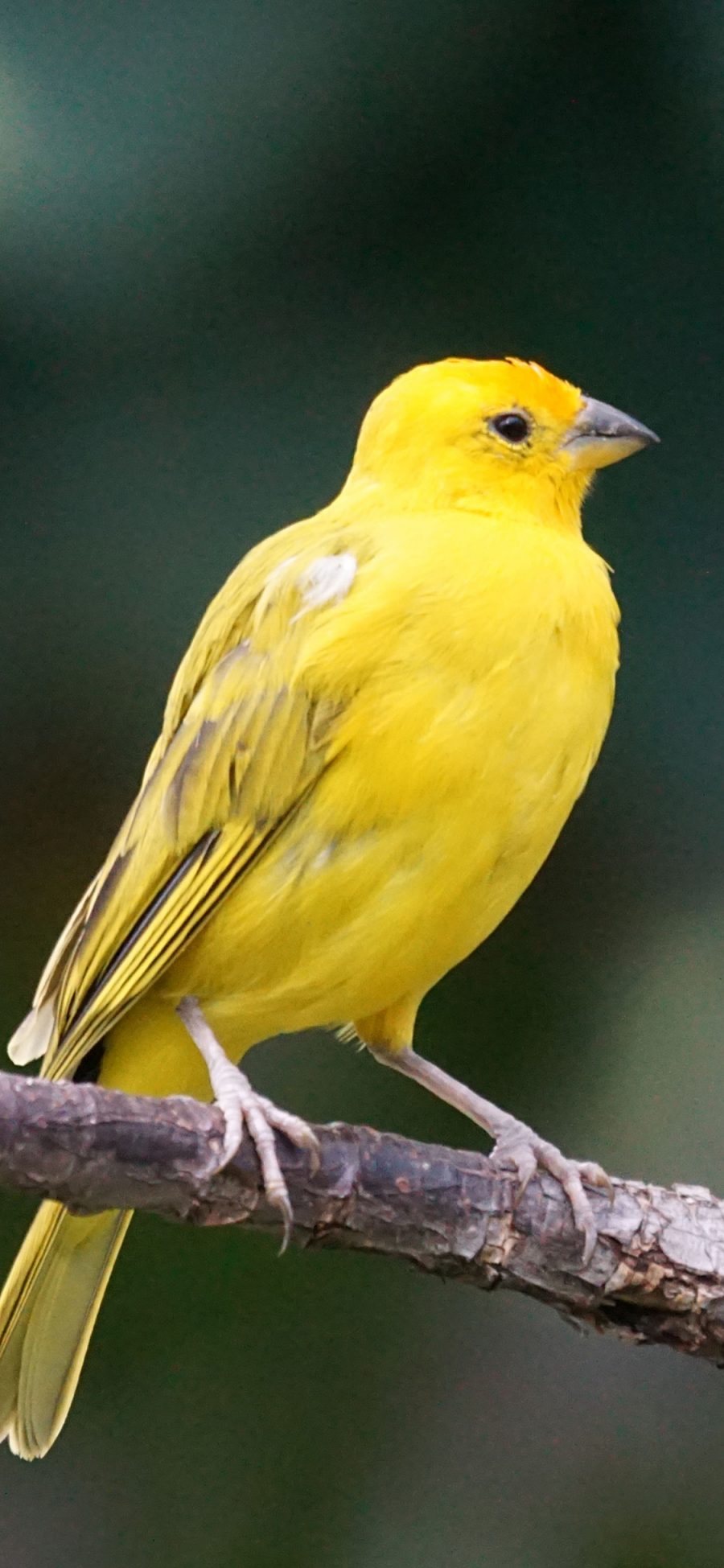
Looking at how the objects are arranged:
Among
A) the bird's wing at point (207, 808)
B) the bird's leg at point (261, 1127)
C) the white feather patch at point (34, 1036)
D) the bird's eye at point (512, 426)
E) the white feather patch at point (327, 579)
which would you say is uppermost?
the bird's eye at point (512, 426)

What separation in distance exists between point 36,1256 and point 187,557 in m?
1.26

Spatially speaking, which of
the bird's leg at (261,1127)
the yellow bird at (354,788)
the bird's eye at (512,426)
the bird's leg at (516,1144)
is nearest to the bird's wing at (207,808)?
the yellow bird at (354,788)

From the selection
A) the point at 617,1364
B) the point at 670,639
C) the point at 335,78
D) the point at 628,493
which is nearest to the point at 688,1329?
the point at 617,1364

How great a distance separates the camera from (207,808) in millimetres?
2754

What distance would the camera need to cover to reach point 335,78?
11.0ft

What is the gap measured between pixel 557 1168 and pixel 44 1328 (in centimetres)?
80

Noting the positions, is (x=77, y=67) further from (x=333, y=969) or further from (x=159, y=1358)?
(x=159, y=1358)

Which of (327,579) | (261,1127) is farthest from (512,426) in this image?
(261,1127)

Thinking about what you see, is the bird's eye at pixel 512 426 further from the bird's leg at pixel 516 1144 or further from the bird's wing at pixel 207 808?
the bird's leg at pixel 516 1144

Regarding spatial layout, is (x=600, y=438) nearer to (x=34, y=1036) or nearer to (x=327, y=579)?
(x=327, y=579)

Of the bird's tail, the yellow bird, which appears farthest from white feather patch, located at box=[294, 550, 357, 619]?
the bird's tail

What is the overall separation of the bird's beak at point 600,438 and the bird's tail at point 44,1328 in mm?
1326

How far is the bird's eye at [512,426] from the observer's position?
3.00 m

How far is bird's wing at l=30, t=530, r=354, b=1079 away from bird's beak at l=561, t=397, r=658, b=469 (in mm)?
473
